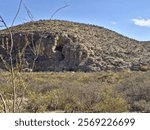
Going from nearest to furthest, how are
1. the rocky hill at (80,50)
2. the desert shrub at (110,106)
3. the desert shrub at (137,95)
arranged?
the desert shrub at (110,106) < the desert shrub at (137,95) < the rocky hill at (80,50)

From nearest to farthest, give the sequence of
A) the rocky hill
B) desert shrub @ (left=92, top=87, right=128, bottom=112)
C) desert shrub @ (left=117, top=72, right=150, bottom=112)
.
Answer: desert shrub @ (left=92, top=87, right=128, bottom=112) < desert shrub @ (left=117, top=72, right=150, bottom=112) < the rocky hill

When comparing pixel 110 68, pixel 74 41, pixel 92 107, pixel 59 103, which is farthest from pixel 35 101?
pixel 74 41

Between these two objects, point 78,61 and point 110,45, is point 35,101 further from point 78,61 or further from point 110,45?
point 110,45

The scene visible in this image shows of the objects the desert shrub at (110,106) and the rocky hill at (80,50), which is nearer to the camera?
the desert shrub at (110,106)

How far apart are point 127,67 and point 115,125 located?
49.3m

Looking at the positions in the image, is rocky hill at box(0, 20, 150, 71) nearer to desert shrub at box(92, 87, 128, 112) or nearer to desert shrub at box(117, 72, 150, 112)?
desert shrub at box(117, 72, 150, 112)

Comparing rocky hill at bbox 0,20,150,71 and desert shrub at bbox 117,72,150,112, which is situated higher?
rocky hill at bbox 0,20,150,71

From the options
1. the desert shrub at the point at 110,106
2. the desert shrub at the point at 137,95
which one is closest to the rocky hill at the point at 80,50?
the desert shrub at the point at 137,95

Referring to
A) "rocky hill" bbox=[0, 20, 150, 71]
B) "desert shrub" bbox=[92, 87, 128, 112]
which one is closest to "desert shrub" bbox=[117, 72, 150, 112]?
"desert shrub" bbox=[92, 87, 128, 112]

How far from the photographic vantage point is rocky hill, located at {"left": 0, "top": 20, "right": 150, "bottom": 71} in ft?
179

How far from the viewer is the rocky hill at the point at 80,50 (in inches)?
2143

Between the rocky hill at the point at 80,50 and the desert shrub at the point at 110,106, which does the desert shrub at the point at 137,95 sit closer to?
the desert shrub at the point at 110,106

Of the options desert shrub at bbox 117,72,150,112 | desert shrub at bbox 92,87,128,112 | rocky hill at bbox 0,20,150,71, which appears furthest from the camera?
rocky hill at bbox 0,20,150,71

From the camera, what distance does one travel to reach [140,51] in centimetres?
6203
